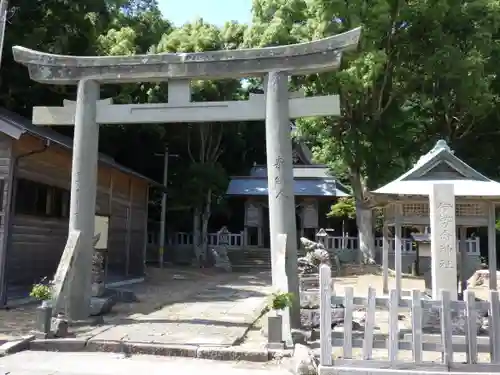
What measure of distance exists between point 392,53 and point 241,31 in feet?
29.2

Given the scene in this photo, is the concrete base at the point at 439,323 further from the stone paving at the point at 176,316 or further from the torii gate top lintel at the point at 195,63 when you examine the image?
the torii gate top lintel at the point at 195,63

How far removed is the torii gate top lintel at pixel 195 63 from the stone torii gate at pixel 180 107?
2cm

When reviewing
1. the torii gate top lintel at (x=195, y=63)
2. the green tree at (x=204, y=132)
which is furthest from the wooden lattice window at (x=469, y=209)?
the green tree at (x=204, y=132)

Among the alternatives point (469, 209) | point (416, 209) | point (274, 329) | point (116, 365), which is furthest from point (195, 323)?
point (469, 209)

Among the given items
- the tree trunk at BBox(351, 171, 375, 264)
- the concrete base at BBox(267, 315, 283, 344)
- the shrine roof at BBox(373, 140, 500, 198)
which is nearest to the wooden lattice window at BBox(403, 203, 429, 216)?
the shrine roof at BBox(373, 140, 500, 198)

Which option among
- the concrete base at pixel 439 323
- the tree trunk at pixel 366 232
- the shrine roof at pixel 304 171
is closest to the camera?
the concrete base at pixel 439 323

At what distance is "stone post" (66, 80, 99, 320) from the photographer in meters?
9.34

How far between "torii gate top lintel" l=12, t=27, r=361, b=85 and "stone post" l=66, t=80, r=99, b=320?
1.20ft

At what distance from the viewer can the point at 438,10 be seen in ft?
64.8

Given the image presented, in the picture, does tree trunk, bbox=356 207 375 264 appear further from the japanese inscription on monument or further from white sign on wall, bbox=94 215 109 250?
the japanese inscription on monument

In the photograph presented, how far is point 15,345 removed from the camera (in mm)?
7402

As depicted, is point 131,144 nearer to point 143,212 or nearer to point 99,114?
point 143,212

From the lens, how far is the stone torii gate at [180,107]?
8.78 m

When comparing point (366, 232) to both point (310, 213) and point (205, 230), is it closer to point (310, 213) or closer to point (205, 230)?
point (310, 213)
